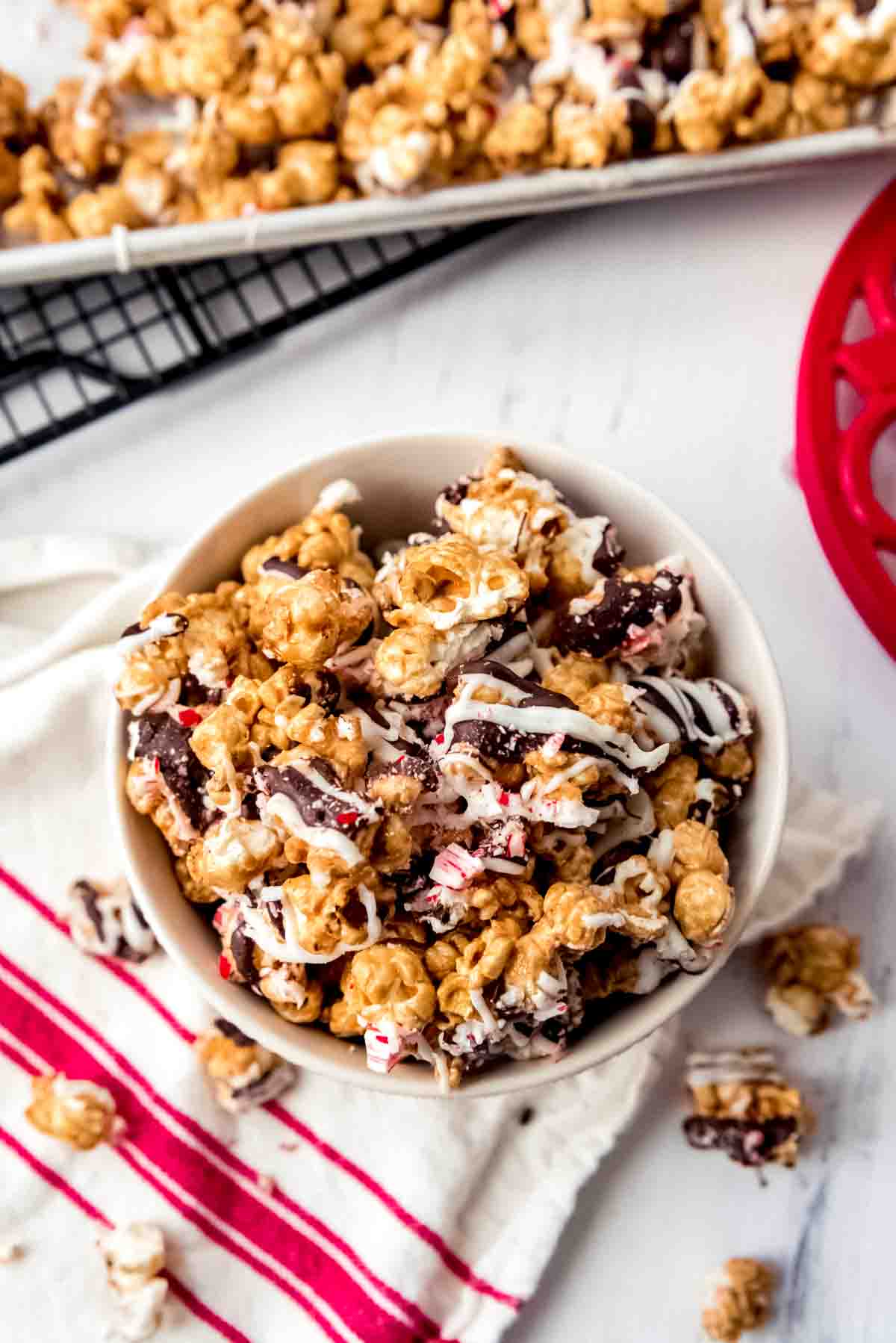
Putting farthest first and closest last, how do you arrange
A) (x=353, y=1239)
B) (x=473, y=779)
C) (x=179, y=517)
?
(x=179, y=517) → (x=353, y=1239) → (x=473, y=779)

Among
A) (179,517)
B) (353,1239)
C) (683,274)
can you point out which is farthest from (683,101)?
(353,1239)

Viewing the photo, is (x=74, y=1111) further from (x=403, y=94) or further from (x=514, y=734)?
(x=403, y=94)

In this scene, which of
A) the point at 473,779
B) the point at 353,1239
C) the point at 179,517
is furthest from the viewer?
the point at 179,517

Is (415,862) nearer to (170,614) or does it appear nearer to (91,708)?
(170,614)

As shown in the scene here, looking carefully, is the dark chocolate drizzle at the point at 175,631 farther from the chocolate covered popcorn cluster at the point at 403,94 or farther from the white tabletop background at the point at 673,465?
the chocolate covered popcorn cluster at the point at 403,94

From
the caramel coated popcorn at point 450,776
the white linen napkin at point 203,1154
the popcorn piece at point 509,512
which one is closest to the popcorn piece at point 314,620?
the caramel coated popcorn at point 450,776

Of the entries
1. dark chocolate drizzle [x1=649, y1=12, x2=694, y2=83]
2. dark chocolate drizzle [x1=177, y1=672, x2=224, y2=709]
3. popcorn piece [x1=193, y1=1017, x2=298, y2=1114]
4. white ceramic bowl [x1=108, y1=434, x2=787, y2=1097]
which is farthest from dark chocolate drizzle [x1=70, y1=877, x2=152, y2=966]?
dark chocolate drizzle [x1=649, y1=12, x2=694, y2=83]
